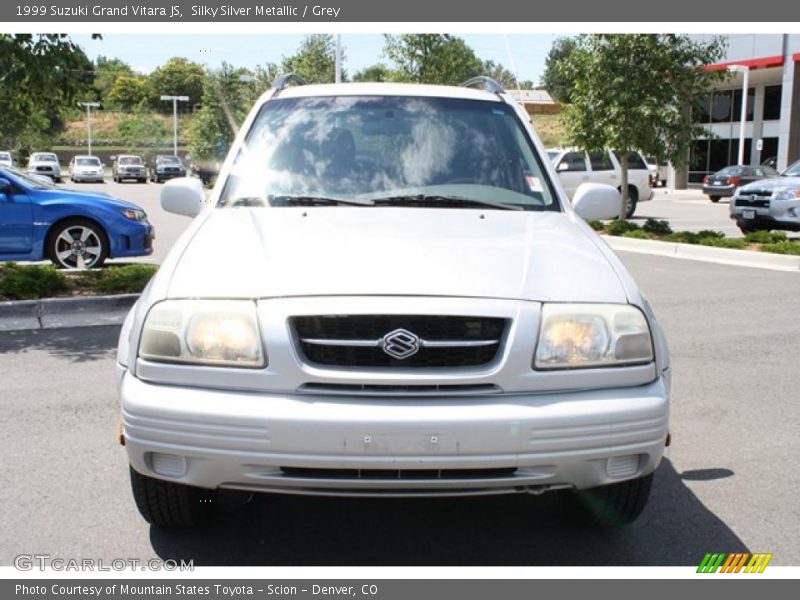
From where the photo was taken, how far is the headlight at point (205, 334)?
3.04 meters

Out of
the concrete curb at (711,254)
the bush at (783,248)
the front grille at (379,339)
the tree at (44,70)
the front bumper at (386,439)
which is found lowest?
the concrete curb at (711,254)

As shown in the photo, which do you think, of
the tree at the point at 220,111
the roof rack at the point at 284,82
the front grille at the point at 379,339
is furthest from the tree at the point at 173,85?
the front grille at the point at 379,339

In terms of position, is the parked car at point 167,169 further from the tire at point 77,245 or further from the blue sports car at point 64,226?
the tire at point 77,245

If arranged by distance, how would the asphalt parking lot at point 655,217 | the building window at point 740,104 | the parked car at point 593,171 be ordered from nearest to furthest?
the asphalt parking lot at point 655,217
the parked car at point 593,171
the building window at point 740,104

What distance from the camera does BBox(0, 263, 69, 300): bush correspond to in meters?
8.48

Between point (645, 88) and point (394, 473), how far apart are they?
50.6 feet

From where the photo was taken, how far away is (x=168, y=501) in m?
3.38

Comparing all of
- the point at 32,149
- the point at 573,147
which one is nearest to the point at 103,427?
the point at 573,147

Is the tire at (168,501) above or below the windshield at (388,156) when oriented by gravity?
below

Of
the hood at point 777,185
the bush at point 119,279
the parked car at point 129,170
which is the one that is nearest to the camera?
the bush at point 119,279

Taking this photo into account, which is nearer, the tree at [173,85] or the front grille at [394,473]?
the front grille at [394,473]

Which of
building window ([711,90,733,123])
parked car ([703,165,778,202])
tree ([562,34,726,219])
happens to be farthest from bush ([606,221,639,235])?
building window ([711,90,733,123])

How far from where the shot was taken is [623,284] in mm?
3318

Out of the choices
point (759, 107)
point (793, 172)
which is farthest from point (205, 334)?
point (759, 107)
